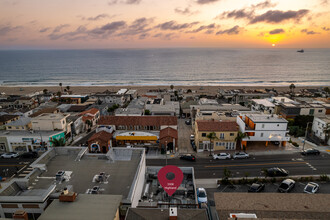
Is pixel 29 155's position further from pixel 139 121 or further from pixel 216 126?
pixel 216 126

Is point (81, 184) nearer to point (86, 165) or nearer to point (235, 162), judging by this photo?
point (86, 165)

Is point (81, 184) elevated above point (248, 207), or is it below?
above

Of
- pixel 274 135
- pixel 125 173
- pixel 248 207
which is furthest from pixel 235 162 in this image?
pixel 125 173

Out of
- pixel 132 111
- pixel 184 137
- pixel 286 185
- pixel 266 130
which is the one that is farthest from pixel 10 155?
pixel 266 130

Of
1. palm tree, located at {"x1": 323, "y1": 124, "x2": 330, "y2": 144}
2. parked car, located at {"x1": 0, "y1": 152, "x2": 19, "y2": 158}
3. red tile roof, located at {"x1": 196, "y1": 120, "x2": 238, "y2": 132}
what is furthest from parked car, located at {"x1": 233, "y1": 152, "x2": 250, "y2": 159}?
parked car, located at {"x1": 0, "y1": 152, "x2": 19, "y2": 158}

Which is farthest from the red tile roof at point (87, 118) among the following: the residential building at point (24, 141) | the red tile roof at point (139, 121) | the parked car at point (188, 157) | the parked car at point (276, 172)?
the parked car at point (276, 172)

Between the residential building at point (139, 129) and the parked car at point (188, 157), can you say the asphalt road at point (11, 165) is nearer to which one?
the residential building at point (139, 129)

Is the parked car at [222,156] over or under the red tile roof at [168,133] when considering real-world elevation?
under
